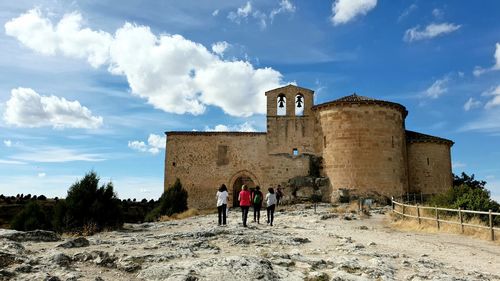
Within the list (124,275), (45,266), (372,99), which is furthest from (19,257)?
(372,99)

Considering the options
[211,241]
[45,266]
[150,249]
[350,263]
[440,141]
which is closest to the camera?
[45,266]

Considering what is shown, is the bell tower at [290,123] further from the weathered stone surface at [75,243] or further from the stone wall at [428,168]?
the weathered stone surface at [75,243]

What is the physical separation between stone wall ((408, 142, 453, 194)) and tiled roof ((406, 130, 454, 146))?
8.7 inches

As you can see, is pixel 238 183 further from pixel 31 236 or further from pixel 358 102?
pixel 31 236

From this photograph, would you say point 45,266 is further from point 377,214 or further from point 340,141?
point 340,141

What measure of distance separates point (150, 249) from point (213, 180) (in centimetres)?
1983

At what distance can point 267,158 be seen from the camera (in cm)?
2856

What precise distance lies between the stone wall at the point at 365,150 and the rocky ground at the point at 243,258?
13418 mm

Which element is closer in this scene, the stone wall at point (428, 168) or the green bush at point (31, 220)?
the green bush at point (31, 220)

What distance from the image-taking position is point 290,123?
28.5 m

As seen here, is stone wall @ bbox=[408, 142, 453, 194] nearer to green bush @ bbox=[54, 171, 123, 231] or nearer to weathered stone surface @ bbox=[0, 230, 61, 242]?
green bush @ bbox=[54, 171, 123, 231]

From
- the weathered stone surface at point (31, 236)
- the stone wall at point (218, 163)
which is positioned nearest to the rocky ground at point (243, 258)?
the weathered stone surface at point (31, 236)

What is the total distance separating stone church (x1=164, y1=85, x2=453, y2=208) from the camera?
2575cm

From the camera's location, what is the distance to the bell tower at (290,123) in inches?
1115
